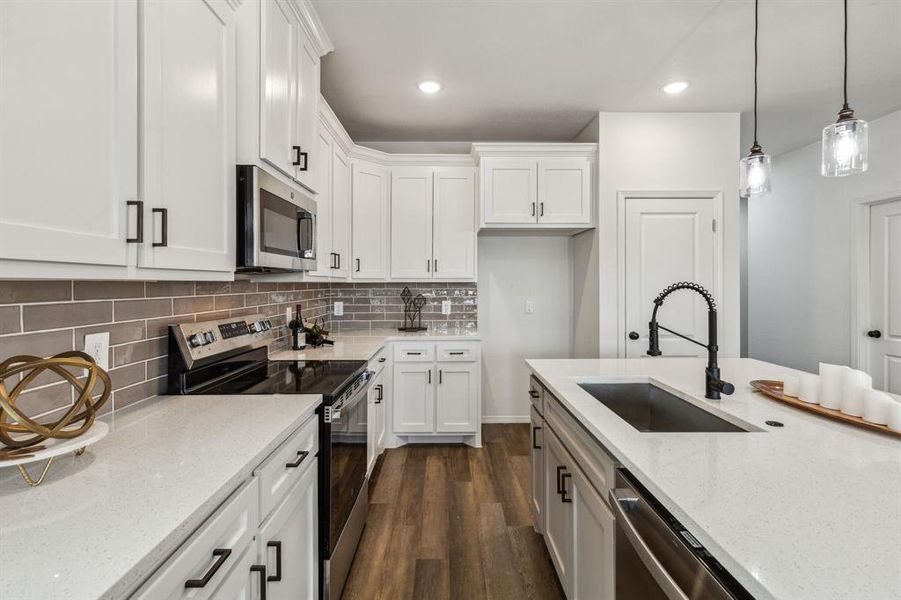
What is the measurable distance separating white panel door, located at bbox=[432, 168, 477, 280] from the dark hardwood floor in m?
1.52

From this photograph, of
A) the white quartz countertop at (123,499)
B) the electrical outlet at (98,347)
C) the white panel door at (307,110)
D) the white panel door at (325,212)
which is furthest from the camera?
the white panel door at (325,212)

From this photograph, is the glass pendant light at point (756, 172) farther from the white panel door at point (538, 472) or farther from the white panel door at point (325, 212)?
the white panel door at point (325, 212)

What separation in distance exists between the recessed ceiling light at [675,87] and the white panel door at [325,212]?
7.56 ft

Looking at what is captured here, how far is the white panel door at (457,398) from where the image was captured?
10.7 feet

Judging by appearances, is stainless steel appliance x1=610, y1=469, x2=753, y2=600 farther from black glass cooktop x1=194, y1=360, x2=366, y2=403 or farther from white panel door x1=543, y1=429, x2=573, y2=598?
black glass cooktop x1=194, y1=360, x2=366, y2=403

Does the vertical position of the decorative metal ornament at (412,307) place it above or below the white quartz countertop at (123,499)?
above

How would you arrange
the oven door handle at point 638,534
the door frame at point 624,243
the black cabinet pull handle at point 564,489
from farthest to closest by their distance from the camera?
the door frame at point 624,243 < the black cabinet pull handle at point 564,489 < the oven door handle at point 638,534

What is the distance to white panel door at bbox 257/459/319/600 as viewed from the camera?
114 centimetres

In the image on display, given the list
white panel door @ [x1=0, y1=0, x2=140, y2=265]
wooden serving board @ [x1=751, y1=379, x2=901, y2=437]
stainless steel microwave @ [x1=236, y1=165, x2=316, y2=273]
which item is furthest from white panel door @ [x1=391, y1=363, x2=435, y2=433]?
white panel door @ [x1=0, y1=0, x2=140, y2=265]

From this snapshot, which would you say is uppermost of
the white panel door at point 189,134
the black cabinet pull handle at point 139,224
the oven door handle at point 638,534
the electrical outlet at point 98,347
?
the white panel door at point 189,134

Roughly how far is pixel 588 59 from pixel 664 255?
1547 mm

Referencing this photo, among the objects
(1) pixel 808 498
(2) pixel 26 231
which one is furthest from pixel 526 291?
(2) pixel 26 231

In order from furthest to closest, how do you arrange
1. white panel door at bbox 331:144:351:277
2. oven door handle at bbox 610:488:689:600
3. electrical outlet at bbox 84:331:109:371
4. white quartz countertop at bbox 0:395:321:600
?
white panel door at bbox 331:144:351:277 → electrical outlet at bbox 84:331:109:371 → oven door handle at bbox 610:488:689:600 → white quartz countertop at bbox 0:395:321:600

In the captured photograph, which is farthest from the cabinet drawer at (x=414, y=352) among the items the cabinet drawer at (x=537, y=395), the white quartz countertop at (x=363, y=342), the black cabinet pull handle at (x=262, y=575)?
the black cabinet pull handle at (x=262, y=575)
